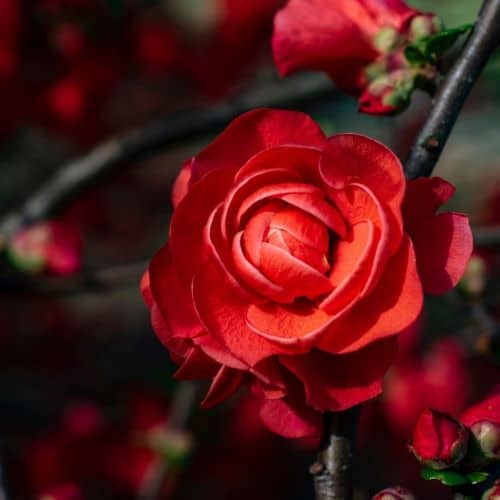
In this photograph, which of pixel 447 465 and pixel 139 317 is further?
pixel 139 317

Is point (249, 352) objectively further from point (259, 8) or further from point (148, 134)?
point (259, 8)

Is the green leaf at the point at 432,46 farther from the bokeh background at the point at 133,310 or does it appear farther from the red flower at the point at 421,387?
the red flower at the point at 421,387

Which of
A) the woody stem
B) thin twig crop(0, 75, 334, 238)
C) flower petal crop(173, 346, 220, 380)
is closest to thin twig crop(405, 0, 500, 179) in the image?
the woody stem

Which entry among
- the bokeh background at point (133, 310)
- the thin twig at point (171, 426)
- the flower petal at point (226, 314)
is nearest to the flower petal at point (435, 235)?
the flower petal at point (226, 314)

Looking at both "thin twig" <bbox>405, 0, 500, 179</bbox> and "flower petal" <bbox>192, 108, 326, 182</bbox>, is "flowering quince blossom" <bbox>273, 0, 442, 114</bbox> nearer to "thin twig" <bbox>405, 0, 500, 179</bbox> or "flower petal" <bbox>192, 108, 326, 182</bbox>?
"thin twig" <bbox>405, 0, 500, 179</bbox>

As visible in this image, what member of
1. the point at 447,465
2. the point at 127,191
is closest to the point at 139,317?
the point at 127,191

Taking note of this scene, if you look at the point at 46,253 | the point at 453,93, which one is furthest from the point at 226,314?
the point at 46,253
